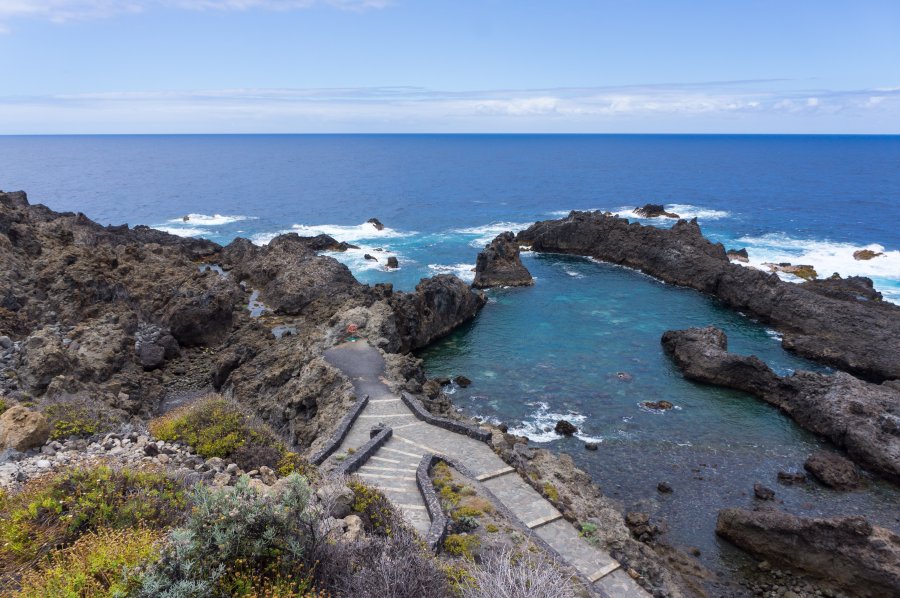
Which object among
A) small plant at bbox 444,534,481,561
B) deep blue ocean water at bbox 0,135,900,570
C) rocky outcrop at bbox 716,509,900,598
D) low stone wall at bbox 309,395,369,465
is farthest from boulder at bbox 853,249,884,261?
small plant at bbox 444,534,481,561

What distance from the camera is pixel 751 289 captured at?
184 ft

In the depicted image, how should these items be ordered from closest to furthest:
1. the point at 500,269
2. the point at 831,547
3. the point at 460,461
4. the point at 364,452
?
the point at 364,452 → the point at 831,547 → the point at 460,461 → the point at 500,269

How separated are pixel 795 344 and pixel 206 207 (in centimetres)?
10958

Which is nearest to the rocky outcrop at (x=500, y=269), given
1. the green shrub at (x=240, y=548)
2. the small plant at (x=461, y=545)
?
the small plant at (x=461, y=545)

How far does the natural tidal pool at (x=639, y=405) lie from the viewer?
29.1 m

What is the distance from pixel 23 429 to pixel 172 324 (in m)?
28.3

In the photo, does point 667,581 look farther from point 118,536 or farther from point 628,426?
point 118,536

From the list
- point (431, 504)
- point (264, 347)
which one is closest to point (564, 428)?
point (431, 504)

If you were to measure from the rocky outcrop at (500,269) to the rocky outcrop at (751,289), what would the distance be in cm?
1574

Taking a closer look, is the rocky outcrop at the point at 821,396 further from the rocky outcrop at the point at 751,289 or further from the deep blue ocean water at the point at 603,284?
the rocky outcrop at the point at 751,289

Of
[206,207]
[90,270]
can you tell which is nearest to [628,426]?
[90,270]

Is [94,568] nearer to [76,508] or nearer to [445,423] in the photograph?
[76,508]

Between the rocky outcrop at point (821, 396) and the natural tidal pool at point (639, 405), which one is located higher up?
the rocky outcrop at point (821, 396)

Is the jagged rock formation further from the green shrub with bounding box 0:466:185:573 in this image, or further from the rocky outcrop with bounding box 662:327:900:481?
the rocky outcrop with bounding box 662:327:900:481
